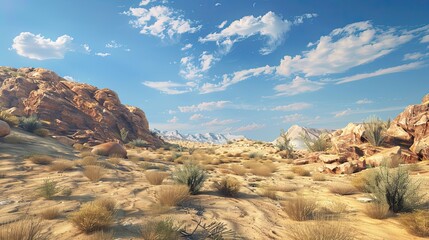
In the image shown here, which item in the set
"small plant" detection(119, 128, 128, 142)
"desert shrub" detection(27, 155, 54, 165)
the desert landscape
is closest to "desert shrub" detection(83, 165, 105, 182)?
the desert landscape

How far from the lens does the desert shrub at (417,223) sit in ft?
14.7

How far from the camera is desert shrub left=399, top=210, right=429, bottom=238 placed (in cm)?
448

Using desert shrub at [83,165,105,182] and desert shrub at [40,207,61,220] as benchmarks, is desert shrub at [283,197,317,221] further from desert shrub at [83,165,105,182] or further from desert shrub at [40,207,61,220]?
desert shrub at [83,165,105,182]

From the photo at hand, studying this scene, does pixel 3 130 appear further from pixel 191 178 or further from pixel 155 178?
pixel 191 178

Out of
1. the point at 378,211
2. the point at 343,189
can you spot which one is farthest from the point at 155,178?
the point at 378,211

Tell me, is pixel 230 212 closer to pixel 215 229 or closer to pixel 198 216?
pixel 198 216

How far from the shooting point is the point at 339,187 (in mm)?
8102

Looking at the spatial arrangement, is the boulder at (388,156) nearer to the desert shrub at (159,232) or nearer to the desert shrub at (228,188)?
the desert shrub at (228,188)

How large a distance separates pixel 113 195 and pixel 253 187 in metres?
4.57

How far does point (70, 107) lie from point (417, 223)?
30.5m

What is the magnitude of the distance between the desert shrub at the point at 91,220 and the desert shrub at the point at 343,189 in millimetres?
6682

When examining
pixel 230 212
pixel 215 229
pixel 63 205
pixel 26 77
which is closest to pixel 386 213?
pixel 230 212

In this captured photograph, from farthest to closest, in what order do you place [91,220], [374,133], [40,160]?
[374,133]
[40,160]
[91,220]

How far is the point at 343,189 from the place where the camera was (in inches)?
317
